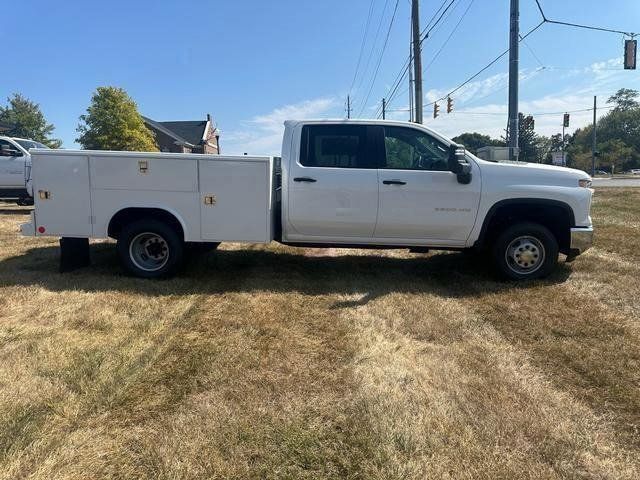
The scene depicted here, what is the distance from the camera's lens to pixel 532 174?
219 inches

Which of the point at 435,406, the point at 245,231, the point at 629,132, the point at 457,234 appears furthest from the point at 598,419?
the point at 629,132

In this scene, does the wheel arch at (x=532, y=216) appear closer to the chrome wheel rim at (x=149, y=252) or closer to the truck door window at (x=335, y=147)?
the truck door window at (x=335, y=147)

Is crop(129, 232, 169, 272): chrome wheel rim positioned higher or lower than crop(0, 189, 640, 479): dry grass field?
higher

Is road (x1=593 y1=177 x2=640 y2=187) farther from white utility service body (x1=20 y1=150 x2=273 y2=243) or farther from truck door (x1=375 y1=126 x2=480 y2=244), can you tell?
white utility service body (x1=20 y1=150 x2=273 y2=243)

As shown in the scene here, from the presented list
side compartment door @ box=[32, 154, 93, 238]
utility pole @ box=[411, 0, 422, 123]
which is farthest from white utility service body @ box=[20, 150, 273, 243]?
utility pole @ box=[411, 0, 422, 123]

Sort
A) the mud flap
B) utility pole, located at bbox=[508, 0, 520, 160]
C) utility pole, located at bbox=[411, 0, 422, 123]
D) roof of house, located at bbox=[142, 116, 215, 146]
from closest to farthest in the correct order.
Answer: the mud flap → utility pole, located at bbox=[508, 0, 520, 160] → utility pole, located at bbox=[411, 0, 422, 123] → roof of house, located at bbox=[142, 116, 215, 146]

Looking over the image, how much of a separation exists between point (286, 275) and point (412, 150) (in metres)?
2.35

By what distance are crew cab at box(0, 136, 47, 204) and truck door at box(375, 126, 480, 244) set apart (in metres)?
11.3

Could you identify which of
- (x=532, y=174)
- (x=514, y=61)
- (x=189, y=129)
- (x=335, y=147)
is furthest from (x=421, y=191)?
(x=189, y=129)

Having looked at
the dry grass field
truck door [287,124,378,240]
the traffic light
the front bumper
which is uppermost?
the traffic light

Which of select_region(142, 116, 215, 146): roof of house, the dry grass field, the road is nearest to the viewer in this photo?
the dry grass field

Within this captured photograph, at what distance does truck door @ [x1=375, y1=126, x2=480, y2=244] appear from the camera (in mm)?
5602

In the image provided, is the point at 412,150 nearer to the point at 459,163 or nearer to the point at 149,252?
the point at 459,163

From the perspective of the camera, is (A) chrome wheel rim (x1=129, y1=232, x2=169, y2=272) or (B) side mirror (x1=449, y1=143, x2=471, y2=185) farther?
(A) chrome wheel rim (x1=129, y1=232, x2=169, y2=272)
